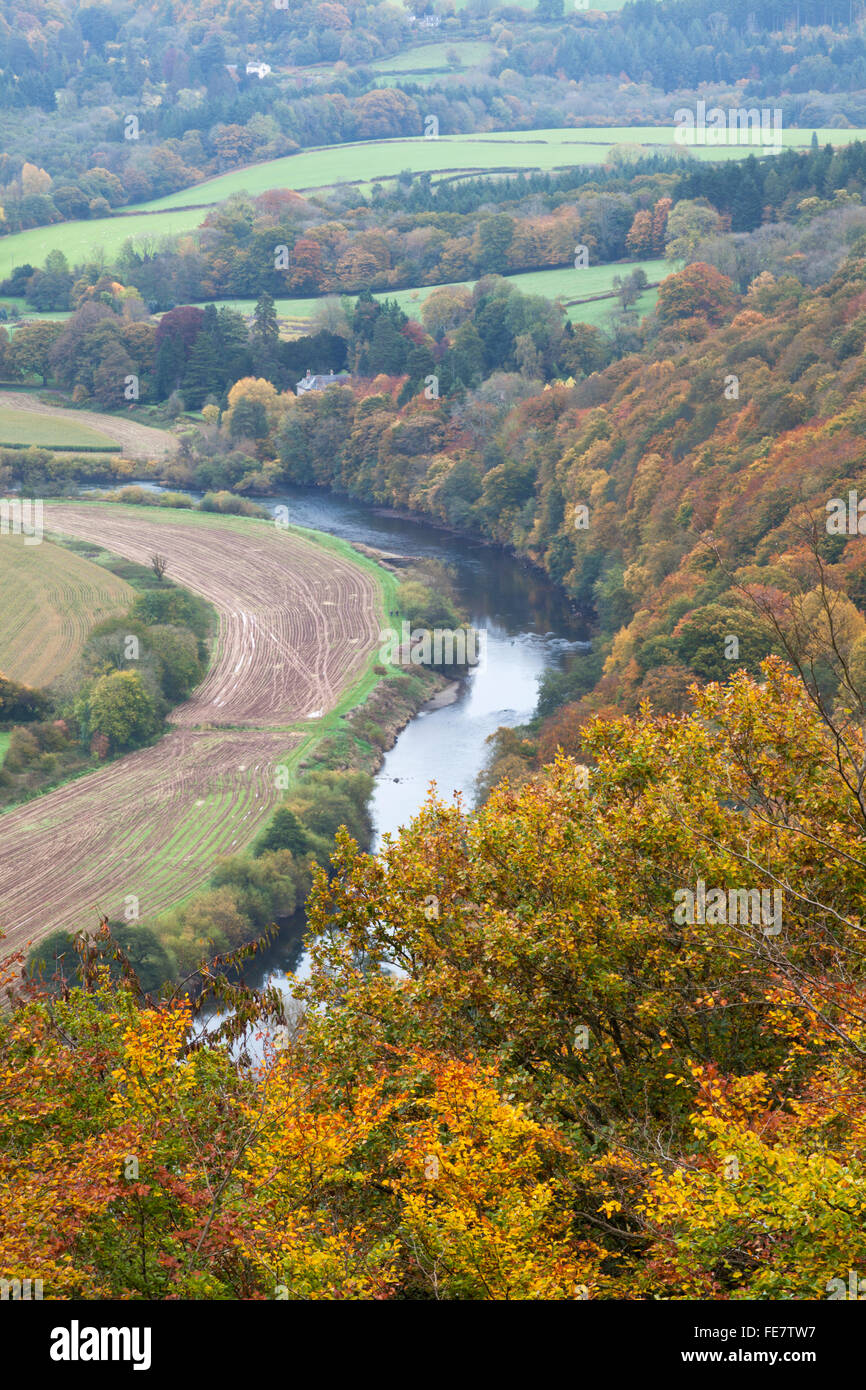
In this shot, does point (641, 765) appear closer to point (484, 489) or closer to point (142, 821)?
point (142, 821)

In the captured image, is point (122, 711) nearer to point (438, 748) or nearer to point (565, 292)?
point (438, 748)

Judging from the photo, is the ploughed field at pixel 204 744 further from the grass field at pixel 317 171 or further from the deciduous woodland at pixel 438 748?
the grass field at pixel 317 171

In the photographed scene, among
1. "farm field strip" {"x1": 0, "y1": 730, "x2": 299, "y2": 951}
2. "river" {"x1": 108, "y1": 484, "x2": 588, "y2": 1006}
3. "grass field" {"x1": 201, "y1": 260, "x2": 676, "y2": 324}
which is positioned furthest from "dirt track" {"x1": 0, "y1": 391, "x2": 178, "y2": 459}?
"farm field strip" {"x1": 0, "y1": 730, "x2": 299, "y2": 951}

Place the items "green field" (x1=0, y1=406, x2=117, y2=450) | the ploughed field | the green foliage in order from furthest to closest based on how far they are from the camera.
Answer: "green field" (x1=0, y1=406, x2=117, y2=450) < the green foliage < the ploughed field

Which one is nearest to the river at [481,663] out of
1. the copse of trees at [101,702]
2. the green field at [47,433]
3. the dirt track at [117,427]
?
the copse of trees at [101,702]

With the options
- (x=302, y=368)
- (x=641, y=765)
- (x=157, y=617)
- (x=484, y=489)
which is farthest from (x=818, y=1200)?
(x=302, y=368)

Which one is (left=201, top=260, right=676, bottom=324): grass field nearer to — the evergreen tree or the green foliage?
the evergreen tree
